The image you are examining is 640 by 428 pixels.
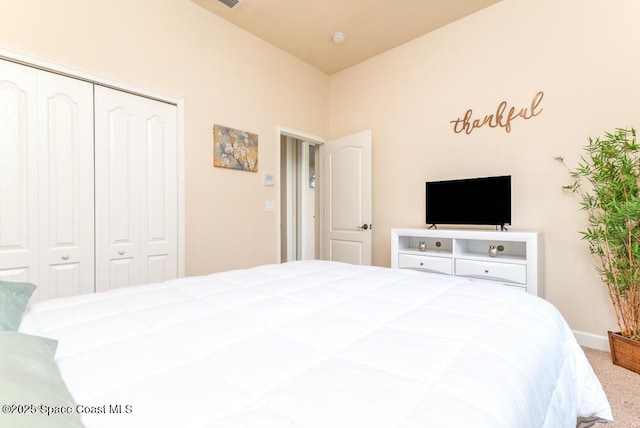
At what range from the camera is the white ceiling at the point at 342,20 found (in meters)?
2.78

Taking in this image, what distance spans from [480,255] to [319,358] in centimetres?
243

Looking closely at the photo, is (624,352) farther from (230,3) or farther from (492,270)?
(230,3)

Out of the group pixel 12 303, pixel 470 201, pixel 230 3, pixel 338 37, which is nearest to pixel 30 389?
pixel 12 303

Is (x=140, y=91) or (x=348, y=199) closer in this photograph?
(x=140, y=91)

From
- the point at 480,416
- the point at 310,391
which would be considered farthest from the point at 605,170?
the point at 310,391

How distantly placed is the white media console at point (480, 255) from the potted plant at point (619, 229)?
0.39 meters

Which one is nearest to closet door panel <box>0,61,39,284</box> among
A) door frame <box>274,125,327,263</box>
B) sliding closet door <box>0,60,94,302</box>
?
sliding closet door <box>0,60,94,302</box>

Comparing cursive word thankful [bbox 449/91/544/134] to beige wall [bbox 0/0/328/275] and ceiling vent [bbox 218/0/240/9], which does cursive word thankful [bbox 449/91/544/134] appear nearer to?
beige wall [bbox 0/0/328/275]

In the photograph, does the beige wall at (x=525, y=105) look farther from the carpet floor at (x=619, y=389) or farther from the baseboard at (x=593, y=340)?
the carpet floor at (x=619, y=389)

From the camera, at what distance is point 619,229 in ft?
6.61

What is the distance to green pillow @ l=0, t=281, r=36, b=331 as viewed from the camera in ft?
2.64

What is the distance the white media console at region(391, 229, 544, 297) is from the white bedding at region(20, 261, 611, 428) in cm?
125

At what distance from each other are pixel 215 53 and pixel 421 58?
2.17 meters

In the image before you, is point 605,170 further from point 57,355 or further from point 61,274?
point 61,274
